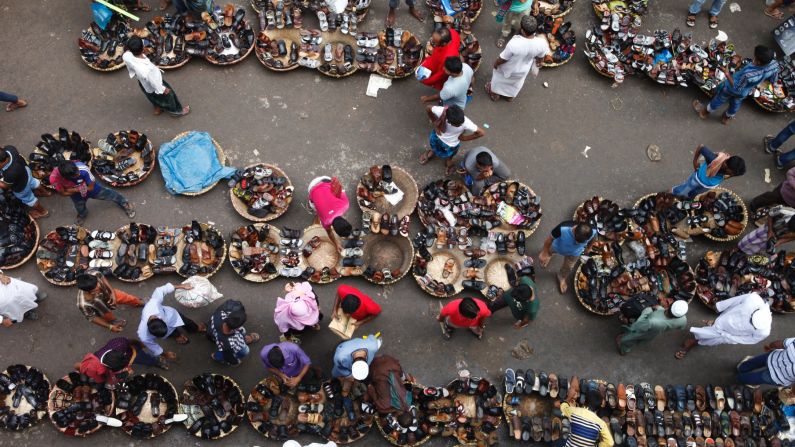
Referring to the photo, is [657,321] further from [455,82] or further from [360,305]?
[455,82]

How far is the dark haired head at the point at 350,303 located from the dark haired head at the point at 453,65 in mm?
4294

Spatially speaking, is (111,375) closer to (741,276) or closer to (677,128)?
(741,276)

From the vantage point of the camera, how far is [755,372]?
929 centimetres

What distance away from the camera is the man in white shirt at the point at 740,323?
8.38m

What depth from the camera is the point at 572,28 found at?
42.3ft

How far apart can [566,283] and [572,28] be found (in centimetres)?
622

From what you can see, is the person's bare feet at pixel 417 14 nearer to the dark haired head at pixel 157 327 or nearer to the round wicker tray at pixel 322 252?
the round wicker tray at pixel 322 252

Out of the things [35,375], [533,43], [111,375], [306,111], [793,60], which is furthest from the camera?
[793,60]

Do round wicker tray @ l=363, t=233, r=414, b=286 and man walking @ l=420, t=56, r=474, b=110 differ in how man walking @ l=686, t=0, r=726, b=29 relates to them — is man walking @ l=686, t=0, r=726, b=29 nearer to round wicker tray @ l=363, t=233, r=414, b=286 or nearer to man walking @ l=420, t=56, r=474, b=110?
man walking @ l=420, t=56, r=474, b=110

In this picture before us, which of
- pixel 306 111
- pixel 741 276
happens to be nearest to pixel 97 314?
pixel 306 111

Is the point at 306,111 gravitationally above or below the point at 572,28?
below

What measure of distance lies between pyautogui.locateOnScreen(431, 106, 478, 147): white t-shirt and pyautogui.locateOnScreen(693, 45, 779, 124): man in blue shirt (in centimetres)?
547

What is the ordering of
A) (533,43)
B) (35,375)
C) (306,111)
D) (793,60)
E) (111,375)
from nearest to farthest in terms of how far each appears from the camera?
(111,375), (35,375), (533,43), (306,111), (793,60)

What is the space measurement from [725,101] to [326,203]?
8.71 metres
